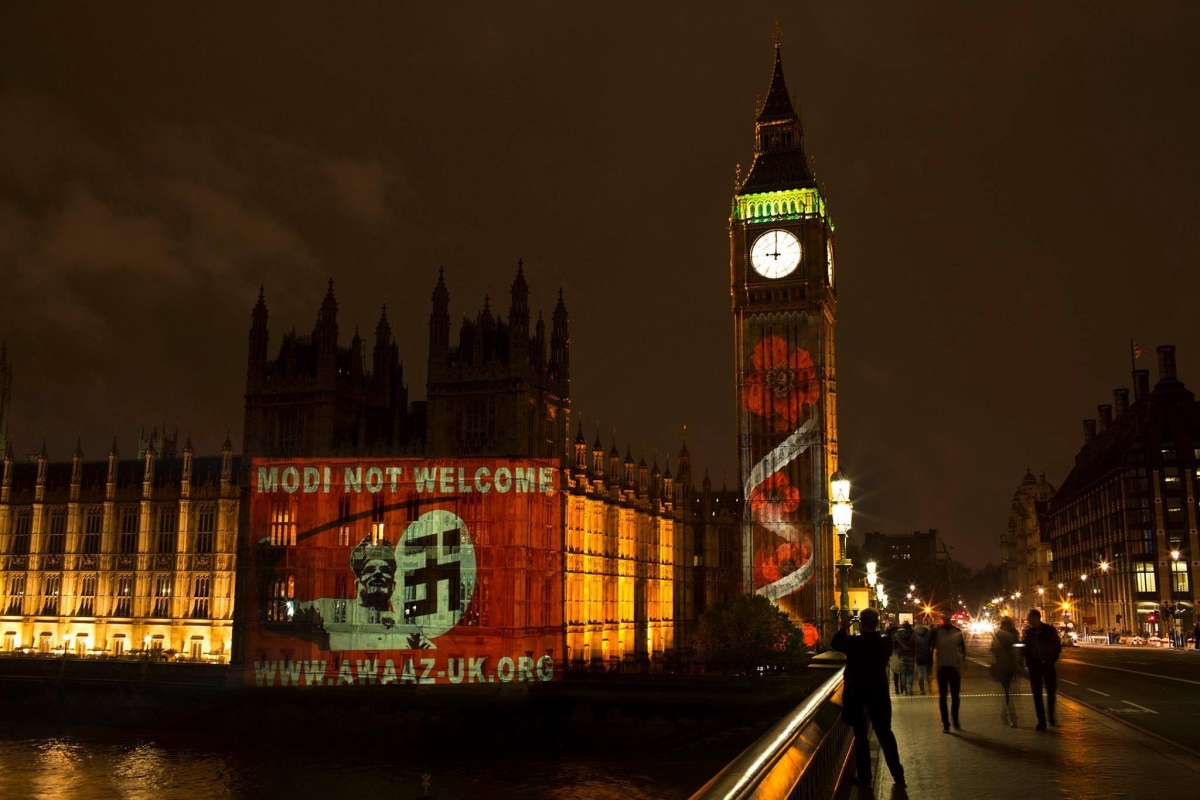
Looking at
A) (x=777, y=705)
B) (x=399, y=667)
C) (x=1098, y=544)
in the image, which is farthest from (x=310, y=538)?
(x=1098, y=544)

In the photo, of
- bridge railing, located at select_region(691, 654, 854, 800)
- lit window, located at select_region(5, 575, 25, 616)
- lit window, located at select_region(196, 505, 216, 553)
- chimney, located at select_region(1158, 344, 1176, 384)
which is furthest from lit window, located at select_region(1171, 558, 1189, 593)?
bridge railing, located at select_region(691, 654, 854, 800)

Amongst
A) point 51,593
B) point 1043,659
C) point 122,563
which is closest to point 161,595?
point 122,563

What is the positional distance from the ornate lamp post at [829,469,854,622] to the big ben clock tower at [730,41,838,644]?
2562 inches

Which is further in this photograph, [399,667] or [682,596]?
[682,596]

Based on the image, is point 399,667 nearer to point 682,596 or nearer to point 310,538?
point 310,538

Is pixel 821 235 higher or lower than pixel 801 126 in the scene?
lower

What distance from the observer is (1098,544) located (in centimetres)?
11550

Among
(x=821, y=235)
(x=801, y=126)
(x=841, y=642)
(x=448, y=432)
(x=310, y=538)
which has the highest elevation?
(x=801, y=126)

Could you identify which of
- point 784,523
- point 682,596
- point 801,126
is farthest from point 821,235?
point 682,596

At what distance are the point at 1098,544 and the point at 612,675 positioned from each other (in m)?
73.5

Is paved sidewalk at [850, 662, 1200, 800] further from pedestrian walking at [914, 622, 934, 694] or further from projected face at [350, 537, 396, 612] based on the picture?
projected face at [350, 537, 396, 612]

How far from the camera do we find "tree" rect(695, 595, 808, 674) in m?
63.8

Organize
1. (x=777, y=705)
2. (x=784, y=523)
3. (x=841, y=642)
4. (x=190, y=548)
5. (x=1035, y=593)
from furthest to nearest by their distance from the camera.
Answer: (x=1035, y=593)
(x=784, y=523)
(x=190, y=548)
(x=777, y=705)
(x=841, y=642)

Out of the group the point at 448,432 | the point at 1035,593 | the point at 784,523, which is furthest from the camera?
the point at 1035,593
